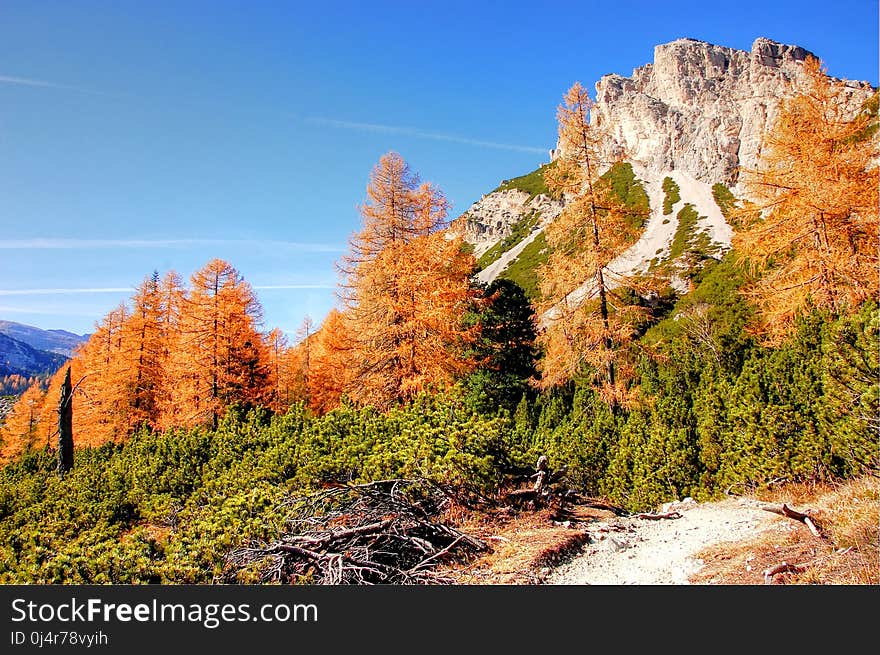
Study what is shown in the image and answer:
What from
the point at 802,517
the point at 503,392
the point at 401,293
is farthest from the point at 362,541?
the point at 503,392

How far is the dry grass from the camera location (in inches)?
139

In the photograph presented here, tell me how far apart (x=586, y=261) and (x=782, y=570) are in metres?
9.43

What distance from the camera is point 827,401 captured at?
6844 mm

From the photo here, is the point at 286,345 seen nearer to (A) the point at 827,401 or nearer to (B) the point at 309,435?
(B) the point at 309,435

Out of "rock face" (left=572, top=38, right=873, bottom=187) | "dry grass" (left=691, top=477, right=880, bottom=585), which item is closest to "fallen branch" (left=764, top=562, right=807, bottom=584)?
"dry grass" (left=691, top=477, right=880, bottom=585)

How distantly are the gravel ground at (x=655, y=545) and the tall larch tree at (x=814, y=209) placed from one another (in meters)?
5.77

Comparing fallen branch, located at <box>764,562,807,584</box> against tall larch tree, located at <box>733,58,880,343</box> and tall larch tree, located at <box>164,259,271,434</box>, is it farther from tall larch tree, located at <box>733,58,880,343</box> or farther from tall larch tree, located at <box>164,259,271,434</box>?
tall larch tree, located at <box>164,259,271,434</box>

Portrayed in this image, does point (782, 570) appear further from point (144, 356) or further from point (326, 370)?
point (144, 356)

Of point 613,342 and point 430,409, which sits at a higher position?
point 613,342

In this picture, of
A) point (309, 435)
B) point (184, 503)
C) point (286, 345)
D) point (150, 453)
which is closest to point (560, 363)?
point (309, 435)

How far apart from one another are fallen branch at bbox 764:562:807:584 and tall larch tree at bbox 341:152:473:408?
10700 millimetres

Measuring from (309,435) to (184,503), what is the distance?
9.75 ft

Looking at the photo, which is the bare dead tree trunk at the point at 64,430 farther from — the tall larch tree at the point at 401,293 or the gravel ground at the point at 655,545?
the gravel ground at the point at 655,545

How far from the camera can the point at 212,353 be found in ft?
68.3
